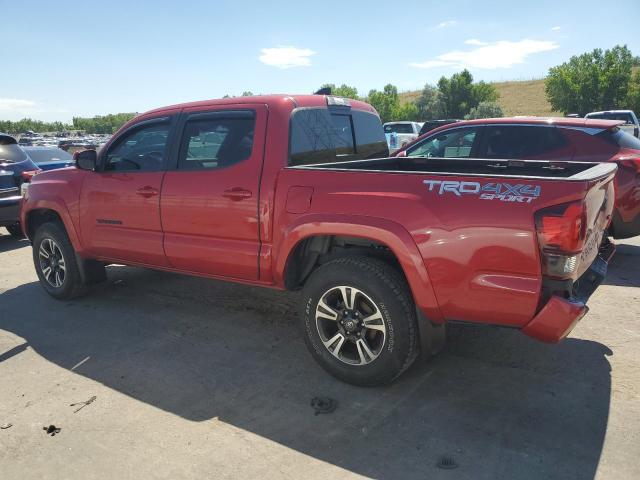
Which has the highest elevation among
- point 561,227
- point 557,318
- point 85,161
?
point 85,161

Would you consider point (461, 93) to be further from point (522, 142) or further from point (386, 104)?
point (522, 142)

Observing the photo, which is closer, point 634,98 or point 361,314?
point 361,314

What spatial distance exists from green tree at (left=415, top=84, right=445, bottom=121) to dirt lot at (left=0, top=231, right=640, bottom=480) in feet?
187

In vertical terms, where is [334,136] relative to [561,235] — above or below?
above

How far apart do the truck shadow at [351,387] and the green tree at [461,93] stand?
56.6m

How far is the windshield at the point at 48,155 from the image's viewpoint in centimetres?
1081

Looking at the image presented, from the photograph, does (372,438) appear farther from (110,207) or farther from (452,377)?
(110,207)

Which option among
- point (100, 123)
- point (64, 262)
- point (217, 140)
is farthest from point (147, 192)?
point (100, 123)

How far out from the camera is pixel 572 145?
6.05 meters

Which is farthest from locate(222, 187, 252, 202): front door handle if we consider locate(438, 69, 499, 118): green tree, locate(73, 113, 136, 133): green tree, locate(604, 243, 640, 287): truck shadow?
locate(73, 113, 136, 133): green tree

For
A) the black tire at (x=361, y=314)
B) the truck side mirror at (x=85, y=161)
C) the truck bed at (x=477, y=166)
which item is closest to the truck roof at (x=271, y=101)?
the truck bed at (x=477, y=166)

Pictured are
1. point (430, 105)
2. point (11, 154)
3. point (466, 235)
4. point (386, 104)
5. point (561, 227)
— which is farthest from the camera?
point (386, 104)

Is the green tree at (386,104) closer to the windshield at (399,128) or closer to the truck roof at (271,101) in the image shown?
the windshield at (399,128)

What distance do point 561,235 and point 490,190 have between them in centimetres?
42
